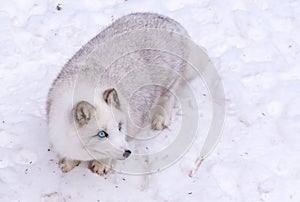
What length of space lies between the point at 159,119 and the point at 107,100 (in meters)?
1.19

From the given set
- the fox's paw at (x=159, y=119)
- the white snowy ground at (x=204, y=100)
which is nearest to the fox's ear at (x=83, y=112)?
the white snowy ground at (x=204, y=100)

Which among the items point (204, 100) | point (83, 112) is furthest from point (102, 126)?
point (204, 100)

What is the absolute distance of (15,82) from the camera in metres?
5.28

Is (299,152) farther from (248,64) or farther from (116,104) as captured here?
(116,104)

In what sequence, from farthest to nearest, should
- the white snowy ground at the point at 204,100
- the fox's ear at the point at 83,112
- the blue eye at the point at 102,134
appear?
the white snowy ground at the point at 204,100 < the blue eye at the point at 102,134 < the fox's ear at the point at 83,112

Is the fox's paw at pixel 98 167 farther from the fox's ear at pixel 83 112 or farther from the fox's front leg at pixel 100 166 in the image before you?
the fox's ear at pixel 83 112

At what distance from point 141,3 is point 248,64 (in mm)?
1553

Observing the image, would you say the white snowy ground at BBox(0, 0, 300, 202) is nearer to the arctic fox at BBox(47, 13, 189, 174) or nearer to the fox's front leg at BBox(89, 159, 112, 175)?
the fox's front leg at BBox(89, 159, 112, 175)

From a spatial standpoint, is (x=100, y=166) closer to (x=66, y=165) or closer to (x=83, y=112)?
(x=66, y=165)

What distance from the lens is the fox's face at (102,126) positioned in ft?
13.0

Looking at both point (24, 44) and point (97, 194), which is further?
point (24, 44)

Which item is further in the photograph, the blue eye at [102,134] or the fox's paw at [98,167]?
the fox's paw at [98,167]

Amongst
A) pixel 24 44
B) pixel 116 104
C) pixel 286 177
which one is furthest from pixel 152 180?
pixel 24 44

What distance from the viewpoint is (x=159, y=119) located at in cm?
521
